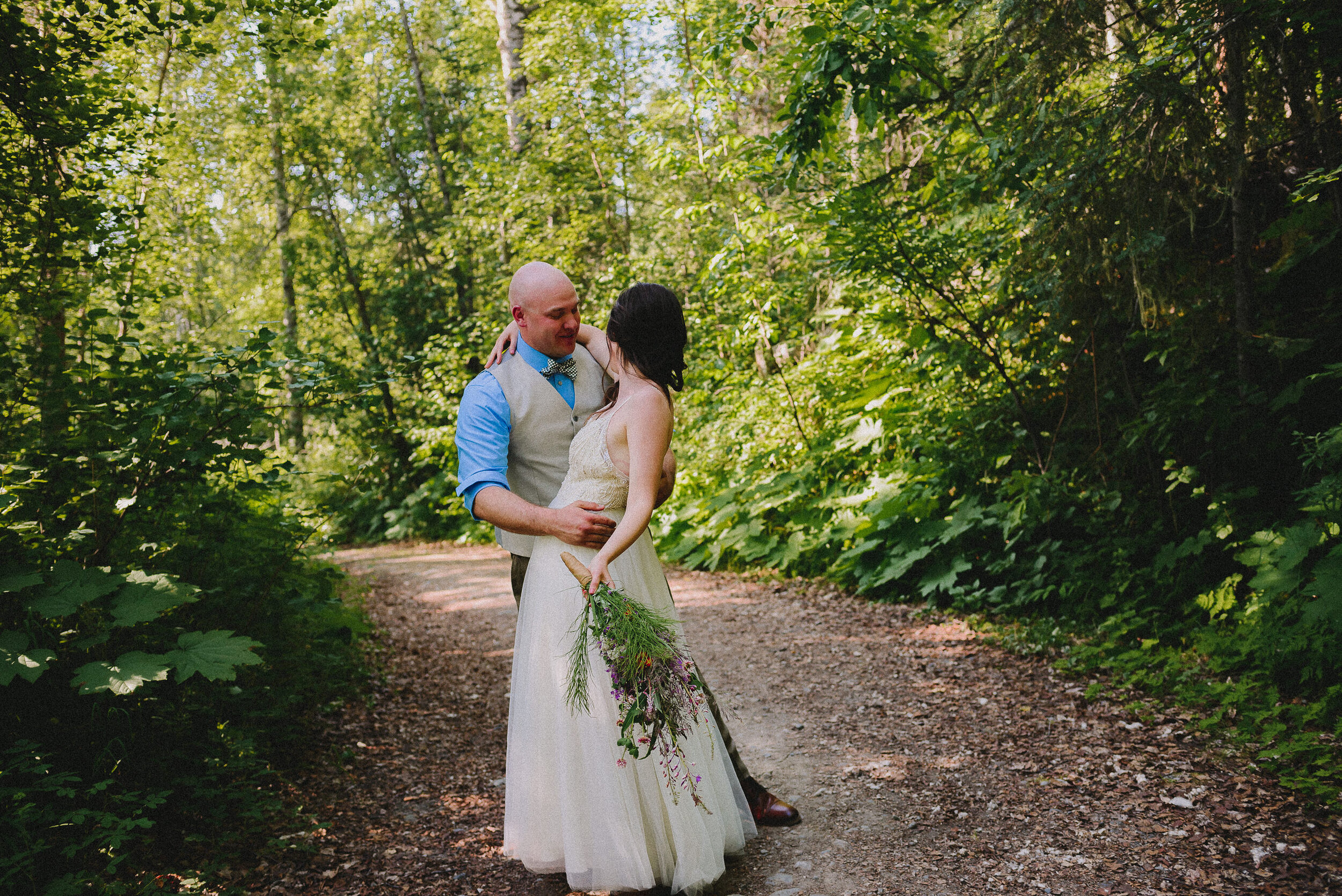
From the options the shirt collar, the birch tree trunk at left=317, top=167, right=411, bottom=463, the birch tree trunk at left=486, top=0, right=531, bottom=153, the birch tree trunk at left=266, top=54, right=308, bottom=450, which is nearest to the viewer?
the shirt collar

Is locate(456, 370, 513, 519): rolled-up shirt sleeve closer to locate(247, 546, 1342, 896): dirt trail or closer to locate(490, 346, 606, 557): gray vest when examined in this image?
locate(490, 346, 606, 557): gray vest

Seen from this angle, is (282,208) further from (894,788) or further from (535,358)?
(894,788)

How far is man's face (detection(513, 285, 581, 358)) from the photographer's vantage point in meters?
3.06

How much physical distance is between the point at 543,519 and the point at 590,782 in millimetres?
903

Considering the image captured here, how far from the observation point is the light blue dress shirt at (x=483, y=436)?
116 inches

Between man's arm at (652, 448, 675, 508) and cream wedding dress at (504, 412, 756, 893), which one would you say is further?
man's arm at (652, 448, 675, 508)

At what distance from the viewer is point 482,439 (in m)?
3.00

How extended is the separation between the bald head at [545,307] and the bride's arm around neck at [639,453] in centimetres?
33

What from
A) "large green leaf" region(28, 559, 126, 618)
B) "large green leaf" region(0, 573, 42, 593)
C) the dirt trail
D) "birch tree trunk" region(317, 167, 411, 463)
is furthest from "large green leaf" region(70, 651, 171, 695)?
"birch tree trunk" region(317, 167, 411, 463)

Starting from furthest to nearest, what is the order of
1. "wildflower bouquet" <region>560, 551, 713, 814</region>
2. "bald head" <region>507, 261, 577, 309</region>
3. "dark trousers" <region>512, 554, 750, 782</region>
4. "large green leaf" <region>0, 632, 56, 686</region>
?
"dark trousers" <region>512, 554, 750, 782</region> → "bald head" <region>507, 261, 577, 309</region> → "large green leaf" <region>0, 632, 56, 686</region> → "wildflower bouquet" <region>560, 551, 713, 814</region>

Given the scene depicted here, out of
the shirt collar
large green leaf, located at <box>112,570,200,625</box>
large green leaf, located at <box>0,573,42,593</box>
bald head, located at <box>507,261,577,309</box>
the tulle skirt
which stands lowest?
the tulle skirt

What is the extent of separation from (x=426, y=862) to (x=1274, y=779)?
3488 millimetres

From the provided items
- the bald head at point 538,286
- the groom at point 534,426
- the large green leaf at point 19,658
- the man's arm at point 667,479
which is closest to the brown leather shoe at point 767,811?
the groom at point 534,426

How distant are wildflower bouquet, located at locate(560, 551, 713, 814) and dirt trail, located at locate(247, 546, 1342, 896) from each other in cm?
77
